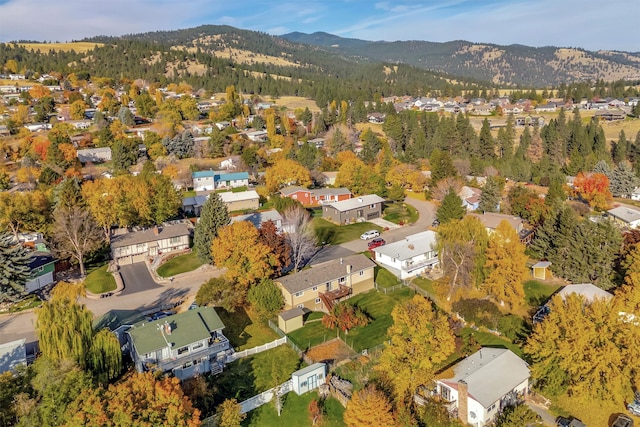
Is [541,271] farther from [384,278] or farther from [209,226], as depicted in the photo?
[209,226]

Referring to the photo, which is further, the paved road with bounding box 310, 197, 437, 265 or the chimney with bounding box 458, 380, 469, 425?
the paved road with bounding box 310, 197, 437, 265

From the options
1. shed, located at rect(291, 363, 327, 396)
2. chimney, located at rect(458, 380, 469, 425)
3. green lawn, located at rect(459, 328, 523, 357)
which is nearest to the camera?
chimney, located at rect(458, 380, 469, 425)

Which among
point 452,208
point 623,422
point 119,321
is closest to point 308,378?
point 119,321

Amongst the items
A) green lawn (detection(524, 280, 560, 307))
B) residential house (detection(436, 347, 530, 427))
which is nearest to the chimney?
residential house (detection(436, 347, 530, 427))

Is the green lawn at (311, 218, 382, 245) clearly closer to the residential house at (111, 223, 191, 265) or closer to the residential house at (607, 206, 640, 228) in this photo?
the residential house at (111, 223, 191, 265)

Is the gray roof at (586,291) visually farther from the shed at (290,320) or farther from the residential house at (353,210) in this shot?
the residential house at (353,210)

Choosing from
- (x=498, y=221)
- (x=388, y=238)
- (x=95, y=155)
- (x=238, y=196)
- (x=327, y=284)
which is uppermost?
(x=95, y=155)

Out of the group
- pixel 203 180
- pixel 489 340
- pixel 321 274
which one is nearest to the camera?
pixel 489 340
